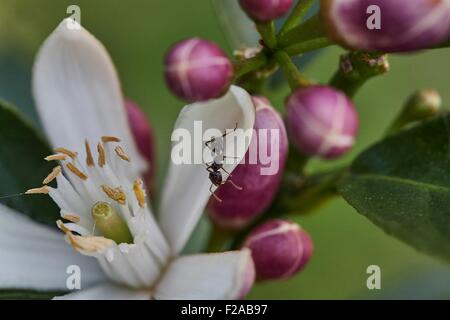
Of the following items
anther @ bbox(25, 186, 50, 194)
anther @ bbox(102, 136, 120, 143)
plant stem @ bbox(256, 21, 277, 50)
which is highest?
plant stem @ bbox(256, 21, 277, 50)

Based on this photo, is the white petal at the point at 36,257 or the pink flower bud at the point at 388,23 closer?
the pink flower bud at the point at 388,23

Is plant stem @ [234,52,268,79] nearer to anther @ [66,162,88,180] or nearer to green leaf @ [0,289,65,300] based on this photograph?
anther @ [66,162,88,180]

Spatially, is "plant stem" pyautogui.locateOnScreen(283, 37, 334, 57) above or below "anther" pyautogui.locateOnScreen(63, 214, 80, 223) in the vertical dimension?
above

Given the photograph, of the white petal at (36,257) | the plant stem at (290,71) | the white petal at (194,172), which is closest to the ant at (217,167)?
the white petal at (194,172)

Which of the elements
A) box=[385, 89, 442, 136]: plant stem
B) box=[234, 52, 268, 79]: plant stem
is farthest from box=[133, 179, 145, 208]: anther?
box=[385, 89, 442, 136]: plant stem

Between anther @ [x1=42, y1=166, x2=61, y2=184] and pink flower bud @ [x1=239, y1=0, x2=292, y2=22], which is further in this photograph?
anther @ [x1=42, y1=166, x2=61, y2=184]

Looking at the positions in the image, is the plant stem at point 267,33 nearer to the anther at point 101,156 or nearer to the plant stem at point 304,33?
the plant stem at point 304,33
